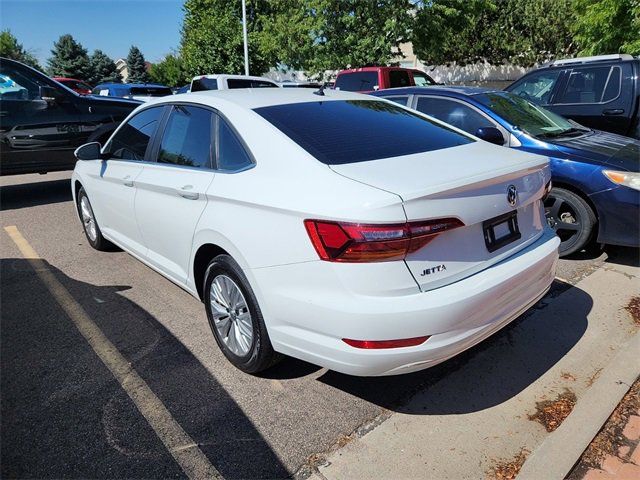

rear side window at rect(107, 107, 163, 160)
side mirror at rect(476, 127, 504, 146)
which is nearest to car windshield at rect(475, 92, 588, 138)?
side mirror at rect(476, 127, 504, 146)

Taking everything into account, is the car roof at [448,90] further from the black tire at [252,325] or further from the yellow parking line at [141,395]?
the yellow parking line at [141,395]

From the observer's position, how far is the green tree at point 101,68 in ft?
149

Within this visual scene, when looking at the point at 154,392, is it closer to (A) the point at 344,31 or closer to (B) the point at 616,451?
(B) the point at 616,451

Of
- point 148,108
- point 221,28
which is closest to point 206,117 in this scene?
point 148,108

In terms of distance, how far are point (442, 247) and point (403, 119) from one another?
1.35 m

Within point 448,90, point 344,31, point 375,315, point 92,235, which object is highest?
point 344,31

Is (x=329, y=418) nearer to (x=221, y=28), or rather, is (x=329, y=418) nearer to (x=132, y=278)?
(x=132, y=278)

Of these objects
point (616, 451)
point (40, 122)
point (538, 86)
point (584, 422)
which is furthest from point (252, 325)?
point (538, 86)

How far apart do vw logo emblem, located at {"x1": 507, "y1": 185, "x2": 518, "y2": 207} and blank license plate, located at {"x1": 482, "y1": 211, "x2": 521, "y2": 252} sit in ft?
0.21

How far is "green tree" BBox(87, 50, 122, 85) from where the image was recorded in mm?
45375

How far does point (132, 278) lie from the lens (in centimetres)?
441

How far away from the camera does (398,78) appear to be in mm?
12289

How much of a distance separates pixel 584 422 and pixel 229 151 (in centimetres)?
245

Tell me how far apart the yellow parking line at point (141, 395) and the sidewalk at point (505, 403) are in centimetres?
58
